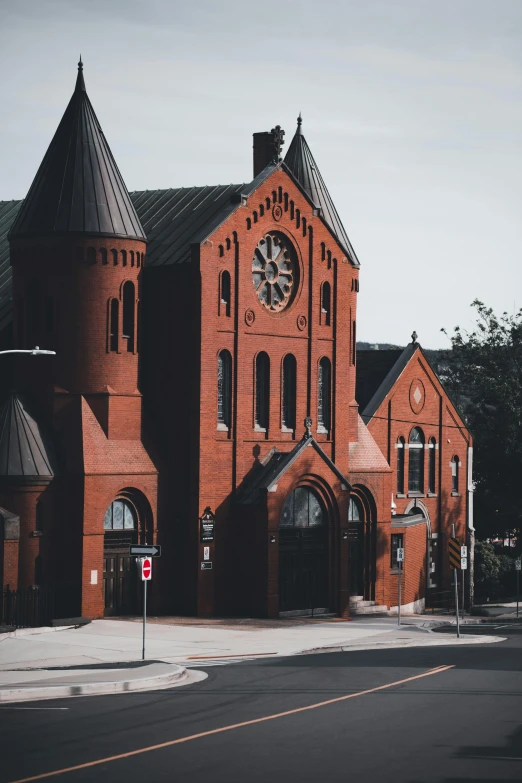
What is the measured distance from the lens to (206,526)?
42.3m

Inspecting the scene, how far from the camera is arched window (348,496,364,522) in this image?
49.1m

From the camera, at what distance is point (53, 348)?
41406 millimetres

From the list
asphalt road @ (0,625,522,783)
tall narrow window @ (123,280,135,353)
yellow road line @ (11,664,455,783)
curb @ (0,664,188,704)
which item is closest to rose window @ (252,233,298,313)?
tall narrow window @ (123,280,135,353)

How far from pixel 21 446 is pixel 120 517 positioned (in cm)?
401

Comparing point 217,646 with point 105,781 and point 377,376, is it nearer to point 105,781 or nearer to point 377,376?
point 105,781

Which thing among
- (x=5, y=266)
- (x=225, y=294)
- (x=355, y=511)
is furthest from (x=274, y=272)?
(x=5, y=266)

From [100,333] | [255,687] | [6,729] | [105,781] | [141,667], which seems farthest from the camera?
[100,333]

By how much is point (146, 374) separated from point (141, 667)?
16985 millimetres

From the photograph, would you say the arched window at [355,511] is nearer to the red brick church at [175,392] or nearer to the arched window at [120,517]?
the red brick church at [175,392]

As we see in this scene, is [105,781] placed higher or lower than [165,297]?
lower

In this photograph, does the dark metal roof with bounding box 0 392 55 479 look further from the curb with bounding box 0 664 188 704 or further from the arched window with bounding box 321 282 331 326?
the curb with bounding box 0 664 188 704

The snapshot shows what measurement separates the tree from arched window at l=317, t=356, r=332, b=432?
71.3 feet

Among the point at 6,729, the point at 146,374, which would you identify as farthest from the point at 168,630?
the point at 6,729

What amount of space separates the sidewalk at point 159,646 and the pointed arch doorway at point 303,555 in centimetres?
107
